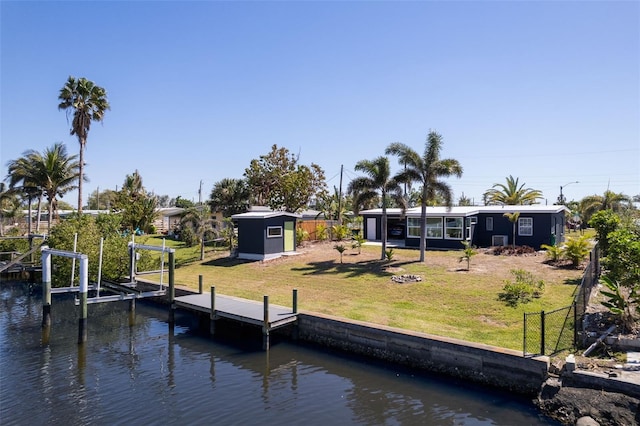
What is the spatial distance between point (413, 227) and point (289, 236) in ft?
29.9

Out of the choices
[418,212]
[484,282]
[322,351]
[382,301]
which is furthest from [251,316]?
[418,212]

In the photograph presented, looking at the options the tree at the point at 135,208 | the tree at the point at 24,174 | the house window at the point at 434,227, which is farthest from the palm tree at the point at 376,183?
the tree at the point at 24,174

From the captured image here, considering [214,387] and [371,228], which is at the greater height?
[371,228]

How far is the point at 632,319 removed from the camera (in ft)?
38.8

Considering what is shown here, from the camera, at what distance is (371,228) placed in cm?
3422

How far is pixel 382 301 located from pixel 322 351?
3.99 m

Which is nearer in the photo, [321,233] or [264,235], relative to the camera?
[264,235]

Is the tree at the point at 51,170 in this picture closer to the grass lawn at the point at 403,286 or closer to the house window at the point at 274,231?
the grass lawn at the point at 403,286

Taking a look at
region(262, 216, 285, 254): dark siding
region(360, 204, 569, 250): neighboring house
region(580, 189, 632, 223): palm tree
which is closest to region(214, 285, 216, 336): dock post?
region(262, 216, 285, 254): dark siding

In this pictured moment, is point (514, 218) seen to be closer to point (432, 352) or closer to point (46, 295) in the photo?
point (432, 352)

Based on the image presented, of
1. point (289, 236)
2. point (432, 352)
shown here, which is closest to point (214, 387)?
point (432, 352)

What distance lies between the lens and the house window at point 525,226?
91.9 feet

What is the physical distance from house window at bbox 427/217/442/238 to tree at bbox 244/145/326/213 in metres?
14.2

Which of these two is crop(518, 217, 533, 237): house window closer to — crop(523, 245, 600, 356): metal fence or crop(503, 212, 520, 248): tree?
crop(503, 212, 520, 248): tree
